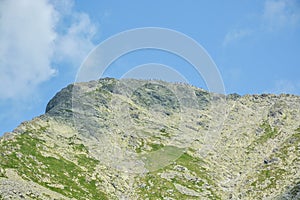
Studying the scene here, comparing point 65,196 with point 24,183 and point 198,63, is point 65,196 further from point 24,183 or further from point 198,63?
point 198,63

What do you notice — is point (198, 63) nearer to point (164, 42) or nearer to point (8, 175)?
point (164, 42)

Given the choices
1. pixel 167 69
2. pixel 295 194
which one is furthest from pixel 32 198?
pixel 167 69

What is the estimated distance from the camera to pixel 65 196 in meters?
199

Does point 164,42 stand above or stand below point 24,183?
below

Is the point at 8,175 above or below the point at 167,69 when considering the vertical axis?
above

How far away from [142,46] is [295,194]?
4653 inches

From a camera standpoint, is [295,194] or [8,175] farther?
[8,175]

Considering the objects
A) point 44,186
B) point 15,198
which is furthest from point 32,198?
point 44,186

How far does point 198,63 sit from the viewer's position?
247ft

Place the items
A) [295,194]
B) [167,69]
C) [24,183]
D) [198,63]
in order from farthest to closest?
[24,183], [295,194], [167,69], [198,63]

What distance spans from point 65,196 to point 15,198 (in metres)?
30.9

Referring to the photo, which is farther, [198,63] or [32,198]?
[32,198]

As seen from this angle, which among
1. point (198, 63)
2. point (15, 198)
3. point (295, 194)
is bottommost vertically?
point (198, 63)

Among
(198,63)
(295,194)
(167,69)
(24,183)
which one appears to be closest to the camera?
(198,63)
